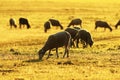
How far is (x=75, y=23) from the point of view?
41906 millimetres

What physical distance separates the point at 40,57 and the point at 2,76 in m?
4.34

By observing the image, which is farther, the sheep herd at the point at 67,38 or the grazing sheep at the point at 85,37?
the grazing sheep at the point at 85,37

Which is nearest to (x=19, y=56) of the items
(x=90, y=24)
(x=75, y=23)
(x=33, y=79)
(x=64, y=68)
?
(x=64, y=68)

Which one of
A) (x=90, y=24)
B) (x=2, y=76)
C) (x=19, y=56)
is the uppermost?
(x=2, y=76)

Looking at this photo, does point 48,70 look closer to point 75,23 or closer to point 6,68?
point 6,68

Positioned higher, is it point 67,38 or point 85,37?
point 67,38

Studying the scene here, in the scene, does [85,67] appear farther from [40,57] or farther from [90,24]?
[90,24]

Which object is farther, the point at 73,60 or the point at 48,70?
the point at 73,60

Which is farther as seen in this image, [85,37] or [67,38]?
[85,37]

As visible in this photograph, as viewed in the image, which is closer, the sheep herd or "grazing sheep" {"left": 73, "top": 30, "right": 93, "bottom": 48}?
the sheep herd

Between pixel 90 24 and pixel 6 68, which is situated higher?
pixel 6 68

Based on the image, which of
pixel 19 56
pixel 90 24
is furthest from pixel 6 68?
pixel 90 24

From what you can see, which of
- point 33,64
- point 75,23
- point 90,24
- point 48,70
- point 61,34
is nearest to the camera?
point 48,70

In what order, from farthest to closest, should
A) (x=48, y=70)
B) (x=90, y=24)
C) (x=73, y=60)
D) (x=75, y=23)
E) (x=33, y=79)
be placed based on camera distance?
(x=90, y=24) < (x=75, y=23) < (x=73, y=60) < (x=48, y=70) < (x=33, y=79)
